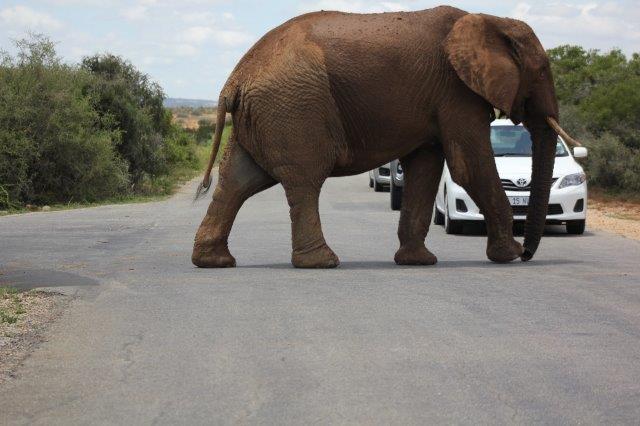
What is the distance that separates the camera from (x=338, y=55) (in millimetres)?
13102

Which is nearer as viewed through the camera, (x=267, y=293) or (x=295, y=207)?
(x=267, y=293)

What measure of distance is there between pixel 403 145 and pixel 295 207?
4.27 ft

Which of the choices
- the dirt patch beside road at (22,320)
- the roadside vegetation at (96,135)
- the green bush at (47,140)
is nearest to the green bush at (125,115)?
the roadside vegetation at (96,135)

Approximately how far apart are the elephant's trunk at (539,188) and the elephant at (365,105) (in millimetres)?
17

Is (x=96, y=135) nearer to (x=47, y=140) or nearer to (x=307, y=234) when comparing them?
(x=47, y=140)

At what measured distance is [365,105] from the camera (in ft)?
43.5

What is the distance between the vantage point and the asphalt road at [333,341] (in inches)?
260

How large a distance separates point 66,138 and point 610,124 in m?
14.0

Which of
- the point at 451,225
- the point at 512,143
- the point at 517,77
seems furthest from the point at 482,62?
the point at 512,143

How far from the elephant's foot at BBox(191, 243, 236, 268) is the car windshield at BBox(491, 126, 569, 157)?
659cm

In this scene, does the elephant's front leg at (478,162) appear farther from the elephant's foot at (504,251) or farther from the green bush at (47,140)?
the green bush at (47,140)

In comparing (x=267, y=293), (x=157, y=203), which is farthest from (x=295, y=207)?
(x=157, y=203)

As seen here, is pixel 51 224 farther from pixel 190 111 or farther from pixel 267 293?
pixel 190 111

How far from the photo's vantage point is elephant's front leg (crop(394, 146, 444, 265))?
13875 millimetres
